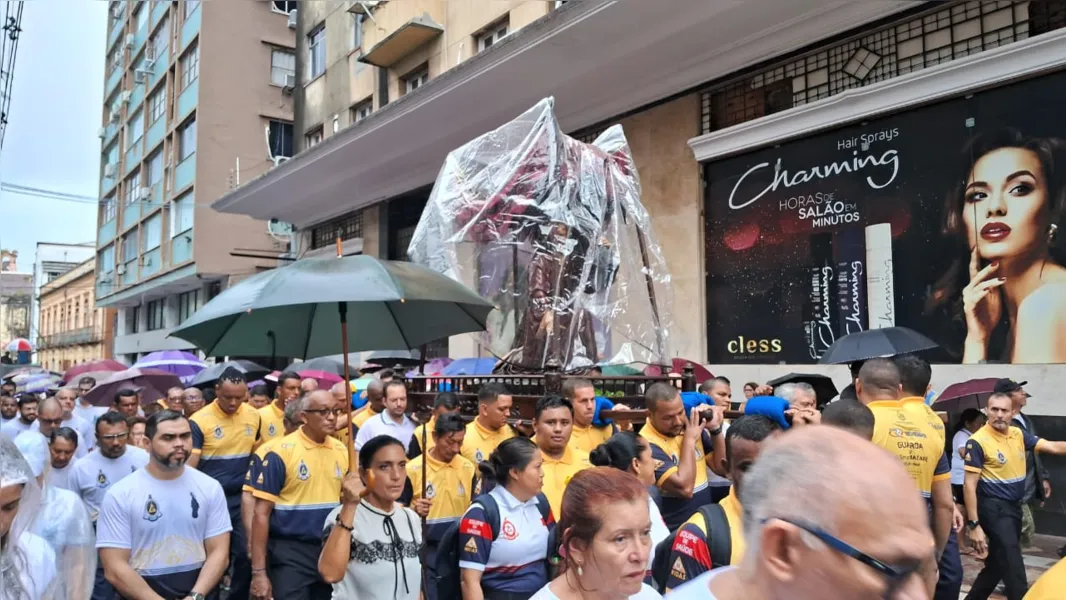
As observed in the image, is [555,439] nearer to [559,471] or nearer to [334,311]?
[559,471]

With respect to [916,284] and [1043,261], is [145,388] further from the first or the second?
[1043,261]

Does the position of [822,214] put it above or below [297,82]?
below

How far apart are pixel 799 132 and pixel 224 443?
7504mm

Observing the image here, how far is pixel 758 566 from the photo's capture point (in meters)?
1.35

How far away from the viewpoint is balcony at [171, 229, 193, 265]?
28156 mm

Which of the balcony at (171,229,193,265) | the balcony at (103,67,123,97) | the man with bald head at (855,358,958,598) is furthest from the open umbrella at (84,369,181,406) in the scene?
the balcony at (103,67,123,97)

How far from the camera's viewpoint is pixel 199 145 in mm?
27812

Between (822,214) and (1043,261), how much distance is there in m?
2.51

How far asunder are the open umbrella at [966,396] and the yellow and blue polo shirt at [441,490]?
4.78 metres

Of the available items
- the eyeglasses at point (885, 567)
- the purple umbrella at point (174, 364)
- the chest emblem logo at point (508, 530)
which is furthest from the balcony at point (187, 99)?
the eyeglasses at point (885, 567)

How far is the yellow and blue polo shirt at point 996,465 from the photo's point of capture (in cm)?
604

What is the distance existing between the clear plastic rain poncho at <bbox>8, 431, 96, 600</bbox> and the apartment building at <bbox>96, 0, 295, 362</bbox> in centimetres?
2297

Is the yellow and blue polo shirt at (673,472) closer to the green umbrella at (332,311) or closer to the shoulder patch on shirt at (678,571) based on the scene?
the green umbrella at (332,311)

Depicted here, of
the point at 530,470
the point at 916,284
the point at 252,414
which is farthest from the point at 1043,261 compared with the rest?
the point at 252,414
